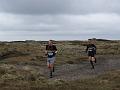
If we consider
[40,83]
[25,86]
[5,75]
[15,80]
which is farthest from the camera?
[5,75]

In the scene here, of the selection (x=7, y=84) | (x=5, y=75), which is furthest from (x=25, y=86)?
(x=5, y=75)

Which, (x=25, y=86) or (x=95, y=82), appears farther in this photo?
(x=95, y=82)

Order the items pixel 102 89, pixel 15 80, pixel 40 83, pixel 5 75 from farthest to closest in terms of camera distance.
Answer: pixel 5 75 → pixel 15 80 → pixel 40 83 → pixel 102 89

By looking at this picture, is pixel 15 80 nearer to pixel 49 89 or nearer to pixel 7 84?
pixel 7 84

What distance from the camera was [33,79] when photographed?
23438mm

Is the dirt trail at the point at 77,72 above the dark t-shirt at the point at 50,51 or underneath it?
underneath

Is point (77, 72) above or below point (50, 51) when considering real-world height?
below

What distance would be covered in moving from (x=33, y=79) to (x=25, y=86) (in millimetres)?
3458

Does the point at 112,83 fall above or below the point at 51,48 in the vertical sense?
below

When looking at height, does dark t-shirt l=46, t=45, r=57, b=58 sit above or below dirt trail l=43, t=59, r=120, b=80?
above

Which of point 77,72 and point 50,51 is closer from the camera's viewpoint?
point 50,51

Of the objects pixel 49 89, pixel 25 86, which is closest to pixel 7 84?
pixel 25 86

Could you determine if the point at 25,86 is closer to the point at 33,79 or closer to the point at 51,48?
the point at 33,79

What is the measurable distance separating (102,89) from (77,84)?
2549mm
